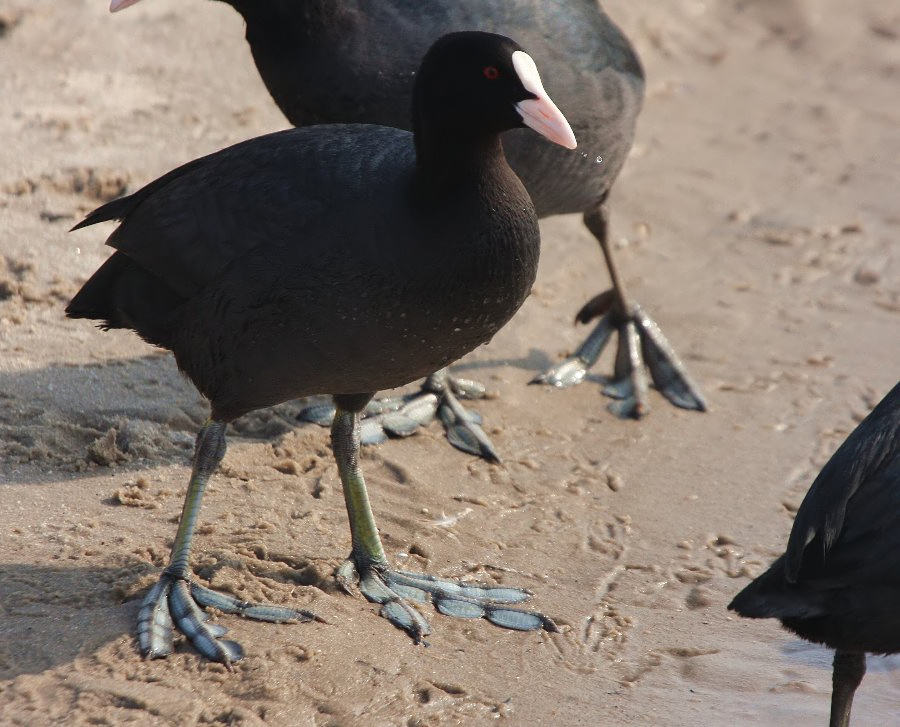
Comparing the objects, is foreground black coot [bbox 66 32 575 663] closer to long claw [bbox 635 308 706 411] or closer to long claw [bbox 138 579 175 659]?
long claw [bbox 138 579 175 659]

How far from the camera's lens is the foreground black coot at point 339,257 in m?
3.45

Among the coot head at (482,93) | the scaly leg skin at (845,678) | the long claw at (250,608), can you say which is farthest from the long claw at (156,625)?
the scaly leg skin at (845,678)

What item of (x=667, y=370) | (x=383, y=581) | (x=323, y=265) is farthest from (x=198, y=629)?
(x=667, y=370)

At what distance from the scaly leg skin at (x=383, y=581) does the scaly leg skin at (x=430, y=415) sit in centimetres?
87

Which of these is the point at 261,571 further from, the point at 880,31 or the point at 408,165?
the point at 880,31

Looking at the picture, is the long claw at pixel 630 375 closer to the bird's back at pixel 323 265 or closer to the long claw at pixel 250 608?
the bird's back at pixel 323 265

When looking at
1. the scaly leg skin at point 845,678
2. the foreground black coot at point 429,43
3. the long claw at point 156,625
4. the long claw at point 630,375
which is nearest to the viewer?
the scaly leg skin at point 845,678

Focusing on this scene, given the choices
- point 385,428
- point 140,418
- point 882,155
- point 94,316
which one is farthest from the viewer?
point 882,155

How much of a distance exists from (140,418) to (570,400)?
193cm

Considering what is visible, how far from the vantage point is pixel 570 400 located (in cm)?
561

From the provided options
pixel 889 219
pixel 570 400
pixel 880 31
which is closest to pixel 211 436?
pixel 570 400

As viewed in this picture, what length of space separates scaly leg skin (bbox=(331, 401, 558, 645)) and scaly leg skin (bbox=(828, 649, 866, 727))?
0.94 m

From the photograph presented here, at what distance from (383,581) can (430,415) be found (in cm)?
131

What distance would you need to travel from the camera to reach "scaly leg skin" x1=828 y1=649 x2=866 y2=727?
331 cm
